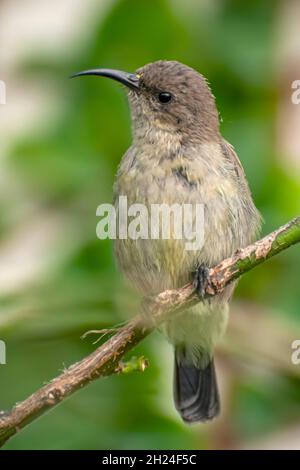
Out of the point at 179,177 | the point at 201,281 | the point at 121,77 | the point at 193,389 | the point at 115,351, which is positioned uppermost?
the point at 121,77

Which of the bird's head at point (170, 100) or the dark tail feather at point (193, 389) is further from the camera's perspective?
the dark tail feather at point (193, 389)

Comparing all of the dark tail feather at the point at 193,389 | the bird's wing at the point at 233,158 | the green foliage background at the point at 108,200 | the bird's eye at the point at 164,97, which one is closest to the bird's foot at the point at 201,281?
the green foliage background at the point at 108,200

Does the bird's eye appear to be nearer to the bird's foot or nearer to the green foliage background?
the green foliage background

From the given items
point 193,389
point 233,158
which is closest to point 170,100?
point 233,158

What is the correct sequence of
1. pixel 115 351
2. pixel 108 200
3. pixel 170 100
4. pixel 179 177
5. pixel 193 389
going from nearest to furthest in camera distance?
pixel 115 351, pixel 179 177, pixel 170 100, pixel 108 200, pixel 193 389

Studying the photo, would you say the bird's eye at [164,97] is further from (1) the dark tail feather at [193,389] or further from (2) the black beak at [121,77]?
(1) the dark tail feather at [193,389]

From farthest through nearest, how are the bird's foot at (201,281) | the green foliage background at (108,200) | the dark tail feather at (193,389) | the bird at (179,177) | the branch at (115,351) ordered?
1. the dark tail feather at (193,389)
2. the bird at (179,177)
3. the green foliage background at (108,200)
4. the bird's foot at (201,281)
5. the branch at (115,351)

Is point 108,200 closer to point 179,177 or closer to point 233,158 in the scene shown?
point 179,177
